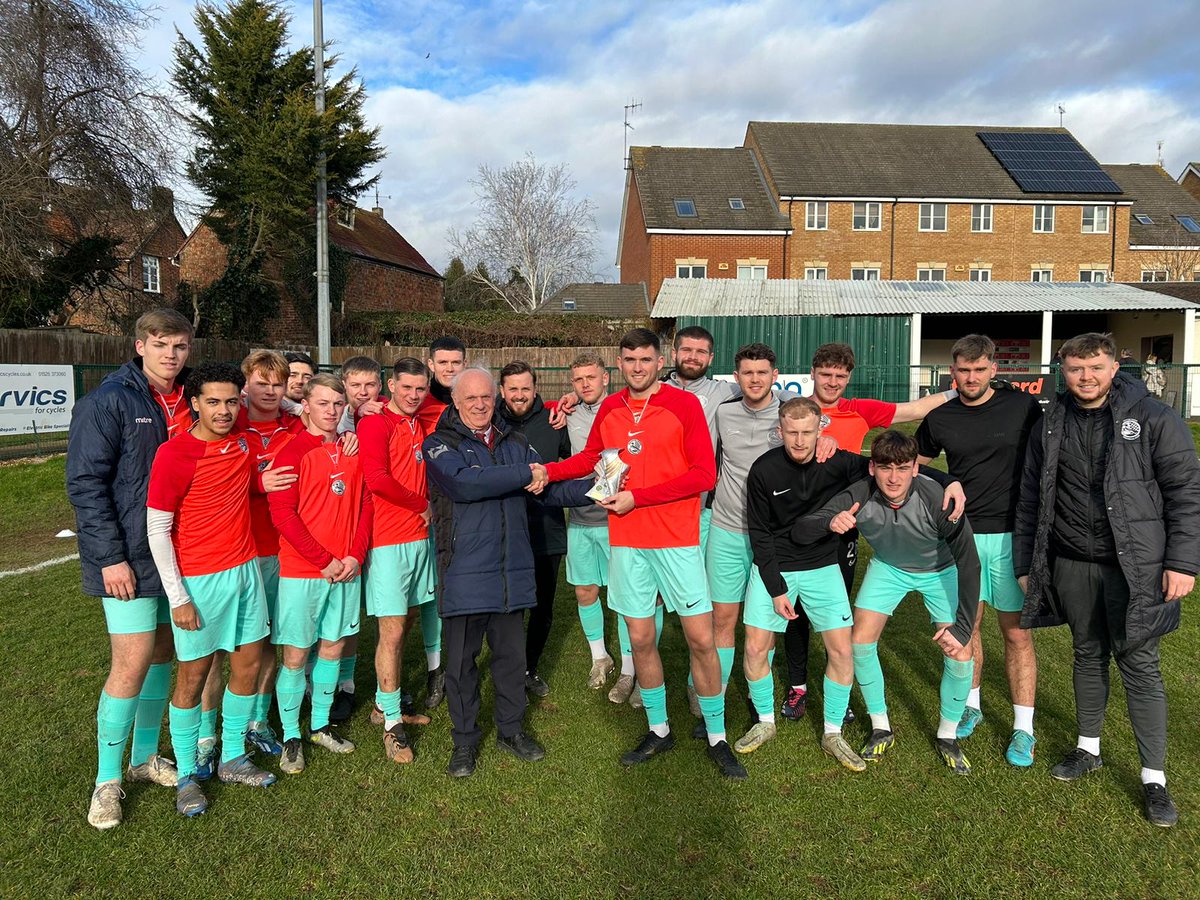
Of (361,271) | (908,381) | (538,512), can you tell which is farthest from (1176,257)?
(538,512)

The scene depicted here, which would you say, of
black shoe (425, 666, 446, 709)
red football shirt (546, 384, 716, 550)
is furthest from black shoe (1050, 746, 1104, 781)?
black shoe (425, 666, 446, 709)

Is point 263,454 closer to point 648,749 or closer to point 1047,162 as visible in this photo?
point 648,749

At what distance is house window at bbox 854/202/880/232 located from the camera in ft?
106

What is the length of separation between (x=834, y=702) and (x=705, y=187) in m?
32.3

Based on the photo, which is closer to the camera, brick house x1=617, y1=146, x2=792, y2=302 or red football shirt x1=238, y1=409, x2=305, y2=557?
red football shirt x1=238, y1=409, x2=305, y2=557

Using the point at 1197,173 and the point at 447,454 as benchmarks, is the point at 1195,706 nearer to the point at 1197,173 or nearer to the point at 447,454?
the point at 447,454

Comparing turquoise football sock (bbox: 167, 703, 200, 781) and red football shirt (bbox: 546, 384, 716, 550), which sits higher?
red football shirt (bbox: 546, 384, 716, 550)

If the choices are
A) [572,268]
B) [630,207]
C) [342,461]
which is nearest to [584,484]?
[342,461]

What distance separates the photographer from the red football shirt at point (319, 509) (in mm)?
3471

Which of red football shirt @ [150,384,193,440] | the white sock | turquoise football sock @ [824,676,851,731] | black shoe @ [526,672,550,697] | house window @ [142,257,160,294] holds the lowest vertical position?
black shoe @ [526,672,550,697]

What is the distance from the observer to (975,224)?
32688 millimetres

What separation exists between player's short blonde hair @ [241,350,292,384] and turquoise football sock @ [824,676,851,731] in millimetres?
3276

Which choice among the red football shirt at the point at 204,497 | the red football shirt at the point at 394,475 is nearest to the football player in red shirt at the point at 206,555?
the red football shirt at the point at 204,497

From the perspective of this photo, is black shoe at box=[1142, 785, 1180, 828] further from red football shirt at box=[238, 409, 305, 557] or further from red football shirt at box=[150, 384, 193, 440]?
red football shirt at box=[150, 384, 193, 440]
